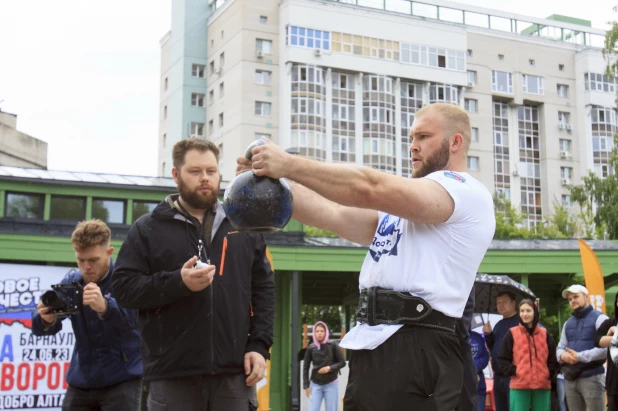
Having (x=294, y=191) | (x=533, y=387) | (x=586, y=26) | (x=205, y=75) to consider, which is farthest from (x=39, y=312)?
(x=586, y=26)

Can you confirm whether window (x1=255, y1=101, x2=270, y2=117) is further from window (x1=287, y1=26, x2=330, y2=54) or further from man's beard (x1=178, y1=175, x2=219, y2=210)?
man's beard (x1=178, y1=175, x2=219, y2=210)

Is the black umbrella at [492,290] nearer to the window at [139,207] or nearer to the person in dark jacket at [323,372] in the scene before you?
the person in dark jacket at [323,372]

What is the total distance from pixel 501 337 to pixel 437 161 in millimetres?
8350

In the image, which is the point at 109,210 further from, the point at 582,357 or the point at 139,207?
the point at 582,357

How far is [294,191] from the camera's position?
13.2 feet

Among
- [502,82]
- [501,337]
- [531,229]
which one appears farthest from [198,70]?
[501,337]

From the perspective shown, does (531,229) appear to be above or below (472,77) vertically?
below

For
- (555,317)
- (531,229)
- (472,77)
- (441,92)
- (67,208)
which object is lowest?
(555,317)

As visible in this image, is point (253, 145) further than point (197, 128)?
No

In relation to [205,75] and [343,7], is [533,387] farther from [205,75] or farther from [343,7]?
[205,75]

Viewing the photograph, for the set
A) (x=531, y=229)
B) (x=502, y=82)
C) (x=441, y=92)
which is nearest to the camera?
(x=531, y=229)

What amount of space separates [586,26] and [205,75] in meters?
39.8

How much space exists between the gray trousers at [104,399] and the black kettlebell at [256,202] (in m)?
2.61

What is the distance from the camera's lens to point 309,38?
66.6 meters
